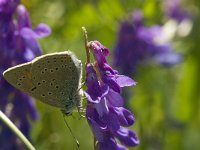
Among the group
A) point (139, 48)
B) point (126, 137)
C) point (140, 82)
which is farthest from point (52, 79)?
point (139, 48)

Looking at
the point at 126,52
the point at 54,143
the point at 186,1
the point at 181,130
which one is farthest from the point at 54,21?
the point at 186,1

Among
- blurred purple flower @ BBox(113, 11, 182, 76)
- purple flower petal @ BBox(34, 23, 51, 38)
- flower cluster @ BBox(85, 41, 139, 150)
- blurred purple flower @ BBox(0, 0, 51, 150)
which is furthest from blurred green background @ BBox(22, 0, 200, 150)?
flower cluster @ BBox(85, 41, 139, 150)

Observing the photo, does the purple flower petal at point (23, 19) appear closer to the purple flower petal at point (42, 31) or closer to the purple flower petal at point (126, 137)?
the purple flower petal at point (42, 31)

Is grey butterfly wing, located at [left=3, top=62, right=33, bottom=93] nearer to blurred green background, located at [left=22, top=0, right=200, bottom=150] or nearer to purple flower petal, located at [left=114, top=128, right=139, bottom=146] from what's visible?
purple flower petal, located at [left=114, top=128, right=139, bottom=146]

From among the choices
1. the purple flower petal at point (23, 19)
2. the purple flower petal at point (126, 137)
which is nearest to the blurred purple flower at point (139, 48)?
the purple flower petal at point (23, 19)

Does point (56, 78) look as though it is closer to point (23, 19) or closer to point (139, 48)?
point (23, 19)

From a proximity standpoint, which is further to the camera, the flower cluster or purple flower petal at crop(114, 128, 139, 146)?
purple flower petal at crop(114, 128, 139, 146)
